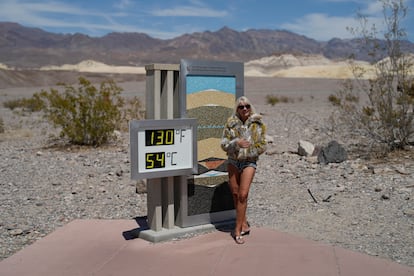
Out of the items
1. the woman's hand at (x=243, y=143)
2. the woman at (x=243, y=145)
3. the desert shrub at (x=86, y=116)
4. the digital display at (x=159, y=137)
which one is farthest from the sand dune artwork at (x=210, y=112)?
the desert shrub at (x=86, y=116)

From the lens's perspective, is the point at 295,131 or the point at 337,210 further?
the point at 295,131

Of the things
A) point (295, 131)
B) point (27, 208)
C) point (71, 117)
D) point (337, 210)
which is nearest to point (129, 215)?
point (27, 208)

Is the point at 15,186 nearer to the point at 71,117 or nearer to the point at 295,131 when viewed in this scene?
the point at 71,117

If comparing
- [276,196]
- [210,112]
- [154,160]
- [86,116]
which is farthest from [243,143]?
[86,116]

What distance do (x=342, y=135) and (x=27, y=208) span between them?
29.3ft

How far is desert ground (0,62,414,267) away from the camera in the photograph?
6.81 m

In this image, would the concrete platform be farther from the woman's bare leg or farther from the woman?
the woman

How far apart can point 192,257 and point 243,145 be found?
127 cm

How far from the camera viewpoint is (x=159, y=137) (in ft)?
20.9

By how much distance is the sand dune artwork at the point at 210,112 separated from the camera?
6.62 m

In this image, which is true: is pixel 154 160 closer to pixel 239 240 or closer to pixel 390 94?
pixel 239 240

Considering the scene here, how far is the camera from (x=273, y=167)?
36.3 feet

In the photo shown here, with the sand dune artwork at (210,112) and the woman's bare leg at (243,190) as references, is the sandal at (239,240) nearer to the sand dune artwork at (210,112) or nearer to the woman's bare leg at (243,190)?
the woman's bare leg at (243,190)

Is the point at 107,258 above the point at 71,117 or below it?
below
